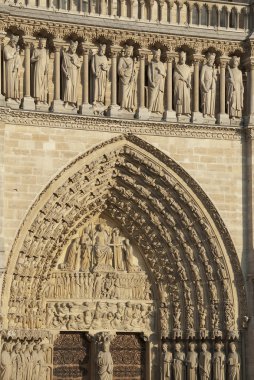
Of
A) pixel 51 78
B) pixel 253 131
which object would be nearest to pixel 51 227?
pixel 51 78

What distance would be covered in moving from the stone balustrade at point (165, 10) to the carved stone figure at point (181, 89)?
59cm

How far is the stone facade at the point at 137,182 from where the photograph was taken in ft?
58.7

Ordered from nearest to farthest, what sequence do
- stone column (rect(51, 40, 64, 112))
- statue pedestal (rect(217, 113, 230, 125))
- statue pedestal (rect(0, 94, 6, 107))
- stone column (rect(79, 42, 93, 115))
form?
statue pedestal (rect(0, 94, 6, 107))
stone column (rect(51, 40, 64, 112))
stone column (rect(79, 42, 93, 115))
statue pedestal (rect(217, 113, 230, 125))

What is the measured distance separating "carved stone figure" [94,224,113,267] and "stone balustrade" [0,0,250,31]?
2857 mm

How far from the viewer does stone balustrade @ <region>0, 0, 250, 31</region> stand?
59.5 ft

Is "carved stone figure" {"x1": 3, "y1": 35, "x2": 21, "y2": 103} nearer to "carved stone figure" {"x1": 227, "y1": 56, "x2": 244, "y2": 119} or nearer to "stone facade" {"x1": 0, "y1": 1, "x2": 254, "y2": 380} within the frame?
"stone facade" {"x1": 0, "y1": 1, "x2": 254, "y2": 380}

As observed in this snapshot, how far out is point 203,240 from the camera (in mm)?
18609

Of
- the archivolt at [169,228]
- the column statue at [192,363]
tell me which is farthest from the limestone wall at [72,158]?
the column statue at [192,363]

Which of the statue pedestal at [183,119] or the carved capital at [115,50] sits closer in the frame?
the carved capital at [115,50]

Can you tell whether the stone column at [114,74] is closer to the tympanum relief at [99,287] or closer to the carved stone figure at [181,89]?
the carved stone figure at [181,89]

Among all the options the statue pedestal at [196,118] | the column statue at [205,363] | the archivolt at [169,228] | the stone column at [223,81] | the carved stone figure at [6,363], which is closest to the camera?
the carved stone figure at [6,363]

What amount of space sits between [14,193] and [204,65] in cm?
324

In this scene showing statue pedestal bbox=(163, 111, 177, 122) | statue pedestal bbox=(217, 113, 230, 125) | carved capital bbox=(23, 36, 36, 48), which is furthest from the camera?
statue pedestal bbox=(217, 113, 230, 125)

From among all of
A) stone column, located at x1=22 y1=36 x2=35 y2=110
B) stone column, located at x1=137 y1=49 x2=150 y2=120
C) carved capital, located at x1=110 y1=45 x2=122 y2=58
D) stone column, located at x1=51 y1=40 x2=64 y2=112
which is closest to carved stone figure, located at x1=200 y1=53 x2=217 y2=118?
stone column, located at x1=137 y1=49 x2=150 y2=120
